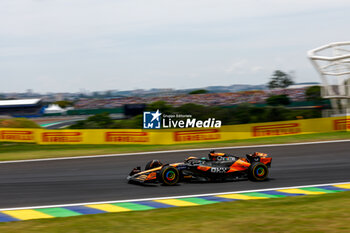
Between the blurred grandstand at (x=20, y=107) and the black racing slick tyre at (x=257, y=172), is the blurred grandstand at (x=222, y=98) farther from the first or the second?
the black racing slick tyre at (x=257, y=172)

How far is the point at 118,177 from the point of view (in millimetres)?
12703

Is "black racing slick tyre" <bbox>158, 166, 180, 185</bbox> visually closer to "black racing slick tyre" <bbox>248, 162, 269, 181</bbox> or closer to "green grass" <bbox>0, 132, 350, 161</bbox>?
"black racing slick tyre" <bbox>248, 162, 269, 181</bbox>

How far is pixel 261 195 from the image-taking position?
9695 millimetres

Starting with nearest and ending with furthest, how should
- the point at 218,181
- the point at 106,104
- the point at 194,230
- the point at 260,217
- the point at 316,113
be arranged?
the point at 194,230 < the point at 260,217 < the point at 218,181 < the point at 316,113 < the point at 106,104

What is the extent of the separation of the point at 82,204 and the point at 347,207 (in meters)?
5.23

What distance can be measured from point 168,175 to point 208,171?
1.04 m

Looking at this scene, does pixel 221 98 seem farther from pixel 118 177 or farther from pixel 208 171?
pixel 208 171

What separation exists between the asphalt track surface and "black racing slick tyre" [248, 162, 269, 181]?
16cm

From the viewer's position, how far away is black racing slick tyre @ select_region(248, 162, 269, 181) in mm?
11125

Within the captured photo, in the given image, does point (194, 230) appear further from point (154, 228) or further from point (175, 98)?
point (175, 98)

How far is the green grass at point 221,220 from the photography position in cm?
646

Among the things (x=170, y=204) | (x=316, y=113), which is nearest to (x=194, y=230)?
(x=170, y=204)

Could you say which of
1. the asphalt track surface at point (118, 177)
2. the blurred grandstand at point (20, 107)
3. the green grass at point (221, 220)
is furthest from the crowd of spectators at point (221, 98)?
the green grass at point (221, 220)

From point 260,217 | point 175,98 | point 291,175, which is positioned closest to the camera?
point 260,217
